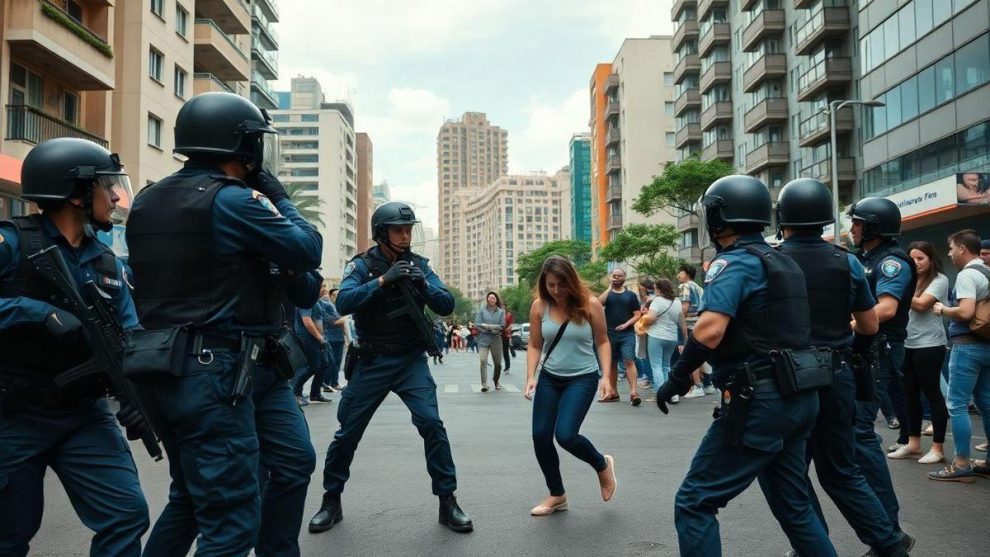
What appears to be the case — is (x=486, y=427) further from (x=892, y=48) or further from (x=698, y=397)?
(x=892, y=48)

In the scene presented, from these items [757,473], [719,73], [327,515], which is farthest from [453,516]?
→ [719,73]

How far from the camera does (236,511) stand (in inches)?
124

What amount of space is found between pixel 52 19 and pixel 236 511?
819 inches

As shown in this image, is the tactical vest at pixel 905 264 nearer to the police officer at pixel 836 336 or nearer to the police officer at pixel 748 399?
the police officer at pixel 836 336

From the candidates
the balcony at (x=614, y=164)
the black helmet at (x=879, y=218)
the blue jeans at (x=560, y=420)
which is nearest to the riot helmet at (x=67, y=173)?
the blue jeans at (x=560, y=420)

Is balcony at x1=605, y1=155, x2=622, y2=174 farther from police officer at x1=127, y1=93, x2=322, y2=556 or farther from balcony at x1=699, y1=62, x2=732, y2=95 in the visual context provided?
police officer at x1=127, y1=93, x2=322, y2=556

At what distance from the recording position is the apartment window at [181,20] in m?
32.1

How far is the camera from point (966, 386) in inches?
254

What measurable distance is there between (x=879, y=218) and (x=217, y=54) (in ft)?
113

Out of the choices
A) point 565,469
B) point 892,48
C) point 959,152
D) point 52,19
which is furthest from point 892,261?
point 892,48

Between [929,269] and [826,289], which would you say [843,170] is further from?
[826,289]

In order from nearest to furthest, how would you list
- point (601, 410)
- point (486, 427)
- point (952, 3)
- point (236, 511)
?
point (236, 511), point (486, 427), point (601, 410), point (952, 3)

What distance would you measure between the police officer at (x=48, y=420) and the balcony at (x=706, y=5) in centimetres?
6016

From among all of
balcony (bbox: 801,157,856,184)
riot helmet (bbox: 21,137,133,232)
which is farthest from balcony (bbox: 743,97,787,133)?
riot helmet (bbox: 21,137,133,232)
